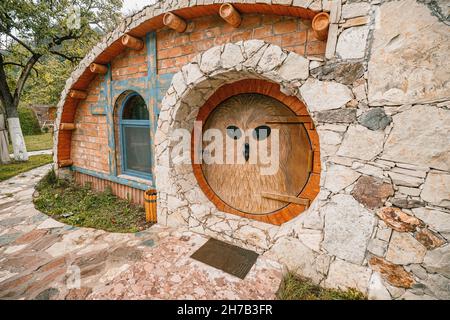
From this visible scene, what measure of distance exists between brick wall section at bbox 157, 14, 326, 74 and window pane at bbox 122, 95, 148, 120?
112 cm

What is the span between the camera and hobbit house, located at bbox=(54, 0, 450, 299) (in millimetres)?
1948

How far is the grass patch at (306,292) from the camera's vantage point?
2.33m

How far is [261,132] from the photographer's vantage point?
11.1ft

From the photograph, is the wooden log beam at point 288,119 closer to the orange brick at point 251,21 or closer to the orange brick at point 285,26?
the orange brick at point 285,26

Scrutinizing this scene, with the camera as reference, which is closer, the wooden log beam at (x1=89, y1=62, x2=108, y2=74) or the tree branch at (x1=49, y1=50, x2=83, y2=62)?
the wooden log beam at (x1=89, y1=62, x2=108, y2=74)

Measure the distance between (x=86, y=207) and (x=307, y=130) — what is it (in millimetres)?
4882

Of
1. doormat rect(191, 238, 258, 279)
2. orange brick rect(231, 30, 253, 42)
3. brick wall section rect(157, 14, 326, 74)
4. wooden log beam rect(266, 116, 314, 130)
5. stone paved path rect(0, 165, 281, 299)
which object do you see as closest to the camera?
stone paved path rect(0, 165, 281, 299)

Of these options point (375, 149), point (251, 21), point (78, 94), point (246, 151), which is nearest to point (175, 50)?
point (251, 21)

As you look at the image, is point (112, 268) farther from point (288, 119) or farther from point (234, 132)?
point (288, 119)

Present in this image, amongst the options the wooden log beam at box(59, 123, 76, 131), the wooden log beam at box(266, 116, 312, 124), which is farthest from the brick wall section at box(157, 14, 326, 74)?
the wooden log beam at box(59, 123, 76, 131)

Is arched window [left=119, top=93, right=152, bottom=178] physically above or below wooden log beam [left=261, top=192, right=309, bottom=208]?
above

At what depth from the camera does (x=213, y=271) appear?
2754mm

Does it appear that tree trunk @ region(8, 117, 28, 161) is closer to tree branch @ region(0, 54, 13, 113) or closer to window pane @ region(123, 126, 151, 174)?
tree branch @ region(0, 54, 13, 113)

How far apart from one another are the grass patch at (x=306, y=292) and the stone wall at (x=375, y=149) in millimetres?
81
